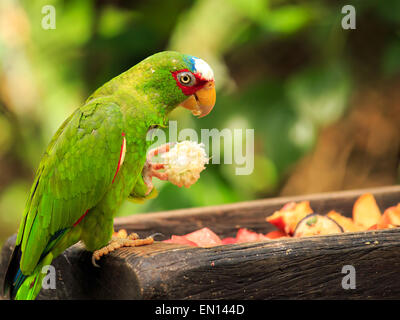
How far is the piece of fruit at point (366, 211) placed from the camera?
1611mm

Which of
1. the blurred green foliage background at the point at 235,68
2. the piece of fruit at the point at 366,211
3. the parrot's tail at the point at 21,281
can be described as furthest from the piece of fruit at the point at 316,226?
the blurred green foliage background at the point at 235,68

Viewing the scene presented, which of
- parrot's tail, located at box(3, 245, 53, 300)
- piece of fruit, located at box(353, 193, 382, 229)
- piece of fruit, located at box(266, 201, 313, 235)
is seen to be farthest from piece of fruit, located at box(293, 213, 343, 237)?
parrot's tail, located at box(3, 245, 53, 300)

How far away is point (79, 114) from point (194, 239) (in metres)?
0.42

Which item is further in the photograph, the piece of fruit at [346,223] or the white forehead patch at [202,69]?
the piece of fruit at [346,223]

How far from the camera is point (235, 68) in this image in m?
3.15

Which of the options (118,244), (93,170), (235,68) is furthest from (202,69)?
(235,68)

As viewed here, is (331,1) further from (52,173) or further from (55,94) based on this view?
(52,173)

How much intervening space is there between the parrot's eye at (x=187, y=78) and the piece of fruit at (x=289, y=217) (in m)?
0.46

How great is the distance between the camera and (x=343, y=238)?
119cm

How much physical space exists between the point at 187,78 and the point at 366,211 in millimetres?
663

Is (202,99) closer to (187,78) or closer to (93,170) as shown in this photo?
(187,78)

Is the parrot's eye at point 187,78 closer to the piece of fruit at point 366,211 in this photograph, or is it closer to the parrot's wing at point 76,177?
the parrot's wing at point 76,177

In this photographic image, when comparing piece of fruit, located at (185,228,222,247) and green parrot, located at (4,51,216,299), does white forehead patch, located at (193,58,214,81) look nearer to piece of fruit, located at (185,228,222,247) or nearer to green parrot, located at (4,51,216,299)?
green parrot, located at (4,51,216,299)

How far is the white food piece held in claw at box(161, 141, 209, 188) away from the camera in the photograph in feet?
4.60
